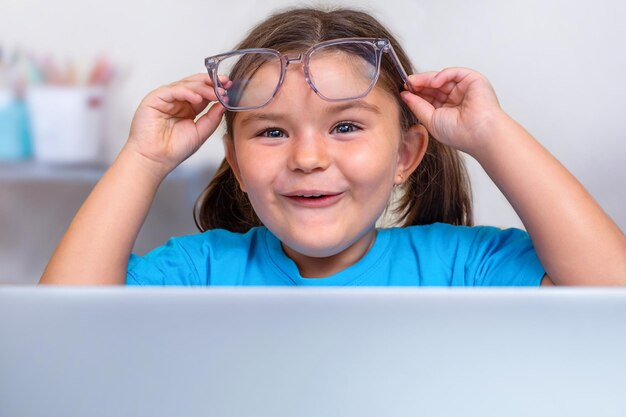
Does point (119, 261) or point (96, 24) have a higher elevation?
point (96, 24)

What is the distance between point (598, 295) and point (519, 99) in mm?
897

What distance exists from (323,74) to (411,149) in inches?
7.8

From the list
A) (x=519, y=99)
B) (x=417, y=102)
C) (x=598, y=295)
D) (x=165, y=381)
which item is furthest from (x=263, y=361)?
(x=519, y=99)

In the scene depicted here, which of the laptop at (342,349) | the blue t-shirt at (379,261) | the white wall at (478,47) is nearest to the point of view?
the laptop at (342,349)

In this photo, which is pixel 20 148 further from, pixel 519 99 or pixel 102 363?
pixel 102 363

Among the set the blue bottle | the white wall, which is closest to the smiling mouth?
the white wall

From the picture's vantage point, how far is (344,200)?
89 cm

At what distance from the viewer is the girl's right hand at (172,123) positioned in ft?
3.21

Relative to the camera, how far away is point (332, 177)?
87 centimetres

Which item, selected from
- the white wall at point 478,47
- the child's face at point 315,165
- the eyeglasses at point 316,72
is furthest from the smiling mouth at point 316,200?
the white wall at point 478,47

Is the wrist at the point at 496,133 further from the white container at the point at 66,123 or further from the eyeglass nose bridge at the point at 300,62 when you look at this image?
the white container at the point at 66,123

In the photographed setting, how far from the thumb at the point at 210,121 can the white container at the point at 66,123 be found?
348 millimetres

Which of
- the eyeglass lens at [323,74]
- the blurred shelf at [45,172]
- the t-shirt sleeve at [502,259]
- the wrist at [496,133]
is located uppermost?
the eyeglass lens at [323,74]

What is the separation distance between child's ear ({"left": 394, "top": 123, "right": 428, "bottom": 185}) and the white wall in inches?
10.2
